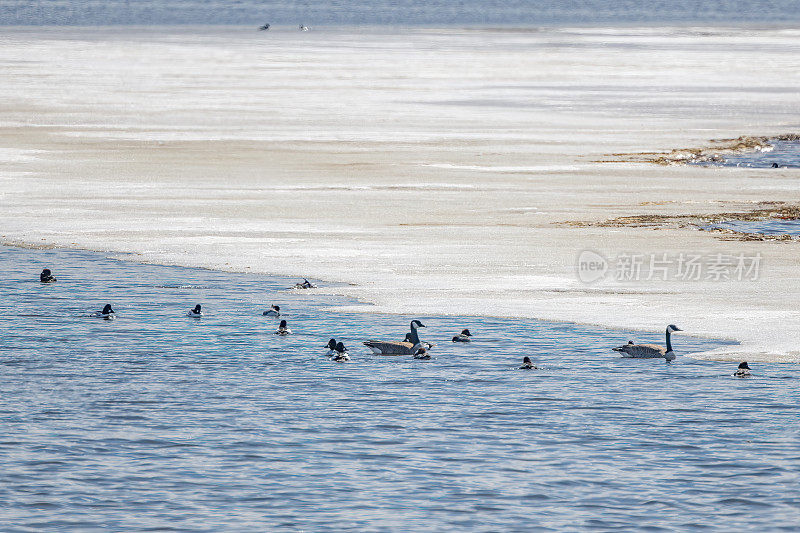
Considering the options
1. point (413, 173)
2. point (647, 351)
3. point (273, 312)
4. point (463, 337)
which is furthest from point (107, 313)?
point (413, 173)

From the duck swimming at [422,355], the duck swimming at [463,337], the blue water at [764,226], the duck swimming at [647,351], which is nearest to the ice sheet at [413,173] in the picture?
the duck swimming at [647,351]

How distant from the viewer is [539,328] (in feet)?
64.3

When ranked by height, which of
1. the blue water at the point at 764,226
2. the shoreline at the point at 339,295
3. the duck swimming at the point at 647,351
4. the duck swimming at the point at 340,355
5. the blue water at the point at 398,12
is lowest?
the duck swimming at the point at 340,355

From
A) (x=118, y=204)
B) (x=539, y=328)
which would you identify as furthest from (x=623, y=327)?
(x=118, y=204)

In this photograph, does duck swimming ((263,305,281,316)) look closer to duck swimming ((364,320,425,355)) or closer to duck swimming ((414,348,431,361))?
duck swimming ((364,320,425,355))

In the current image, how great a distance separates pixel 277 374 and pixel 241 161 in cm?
2475

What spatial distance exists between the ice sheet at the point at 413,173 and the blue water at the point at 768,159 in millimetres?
1636

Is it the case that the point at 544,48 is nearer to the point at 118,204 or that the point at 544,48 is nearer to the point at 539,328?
the point at 118,204

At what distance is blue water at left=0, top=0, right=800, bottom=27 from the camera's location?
14425cm

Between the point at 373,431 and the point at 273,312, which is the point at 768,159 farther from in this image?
the point at 373,431

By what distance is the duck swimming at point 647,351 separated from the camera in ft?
56.8

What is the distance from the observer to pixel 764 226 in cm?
2883

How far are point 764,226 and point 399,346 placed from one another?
13.2 m

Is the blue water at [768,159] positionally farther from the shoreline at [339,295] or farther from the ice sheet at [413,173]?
the shoreline at [339,295]
